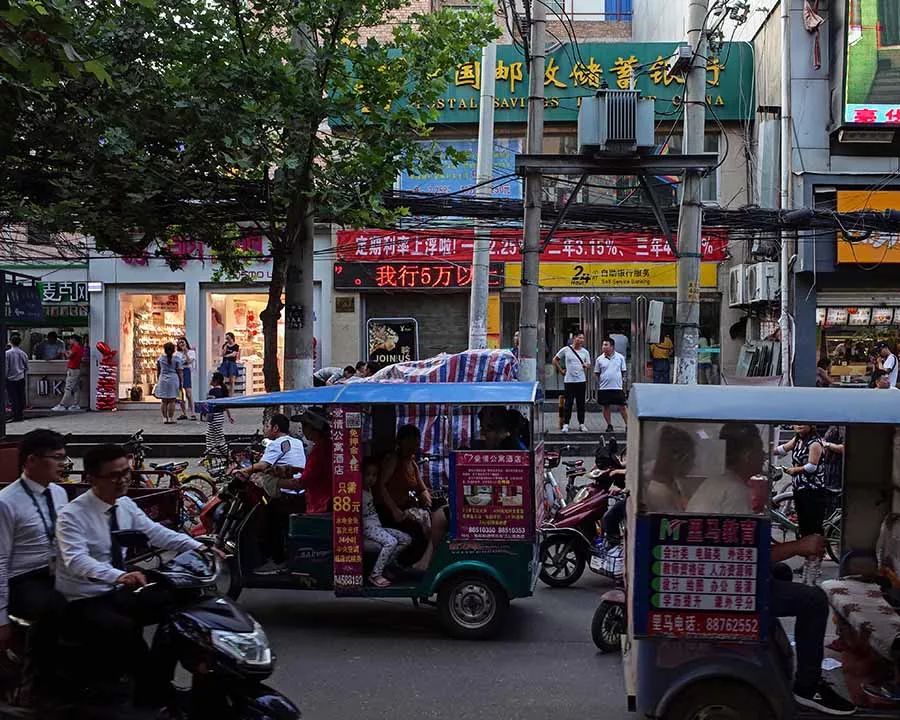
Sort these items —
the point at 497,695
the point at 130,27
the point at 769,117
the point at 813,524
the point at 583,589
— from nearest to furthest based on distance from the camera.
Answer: the point at 497,695, the point at 813,524, the point at 583,589, the point at 130,27, the point at 769,117

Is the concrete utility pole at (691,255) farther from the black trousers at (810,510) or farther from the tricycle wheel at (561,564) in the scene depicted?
the black trousers at (810,510)

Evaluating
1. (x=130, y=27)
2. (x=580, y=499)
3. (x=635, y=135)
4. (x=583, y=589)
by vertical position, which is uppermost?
(x=130, y=27)

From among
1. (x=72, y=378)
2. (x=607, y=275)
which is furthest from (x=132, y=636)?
(x=72, y=378)

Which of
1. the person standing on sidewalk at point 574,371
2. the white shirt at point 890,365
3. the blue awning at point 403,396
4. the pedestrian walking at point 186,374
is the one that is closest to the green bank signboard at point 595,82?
the white shirt at point 890,365

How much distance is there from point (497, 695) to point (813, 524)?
253cm

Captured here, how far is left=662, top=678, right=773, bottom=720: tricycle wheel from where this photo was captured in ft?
13.2

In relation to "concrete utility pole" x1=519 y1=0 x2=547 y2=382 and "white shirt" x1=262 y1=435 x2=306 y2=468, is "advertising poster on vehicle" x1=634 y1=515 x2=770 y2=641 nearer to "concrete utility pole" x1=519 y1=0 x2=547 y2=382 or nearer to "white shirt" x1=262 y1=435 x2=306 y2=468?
"white shirt" x1=262 y1=435 x2=306 y2=468

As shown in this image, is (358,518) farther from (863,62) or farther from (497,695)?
(863,62)

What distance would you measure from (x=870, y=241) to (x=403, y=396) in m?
14.5

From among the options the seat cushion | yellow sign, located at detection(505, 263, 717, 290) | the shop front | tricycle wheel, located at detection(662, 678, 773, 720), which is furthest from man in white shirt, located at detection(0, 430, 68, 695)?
yellow sign, located at detection(505, 263, 717, 290)

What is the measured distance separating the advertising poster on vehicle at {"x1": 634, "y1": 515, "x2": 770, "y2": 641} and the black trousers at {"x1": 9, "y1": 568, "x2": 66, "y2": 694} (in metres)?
2.75

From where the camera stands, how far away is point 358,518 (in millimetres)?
6336

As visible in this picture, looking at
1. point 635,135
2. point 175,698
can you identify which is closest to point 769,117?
point 635,135

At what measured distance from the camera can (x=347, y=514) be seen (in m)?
6.34
